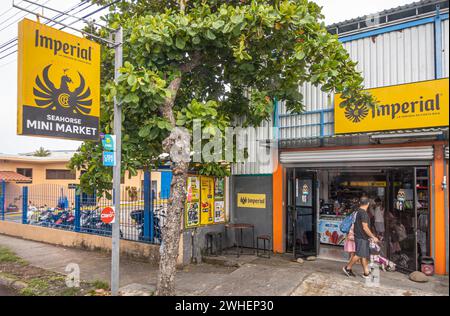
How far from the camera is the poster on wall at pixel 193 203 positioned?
8039mm

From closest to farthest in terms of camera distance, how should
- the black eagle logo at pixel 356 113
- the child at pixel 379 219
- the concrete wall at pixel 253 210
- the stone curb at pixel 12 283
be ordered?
1. the stone curb at pixel 12 283
2. the black eagle logo at pixel 356 113
3. the child at pixel 379 219
4. the concrete wall at pixel 253 210

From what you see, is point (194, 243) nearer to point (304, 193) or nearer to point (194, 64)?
point (304, 193)

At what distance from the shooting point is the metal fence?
852 cm

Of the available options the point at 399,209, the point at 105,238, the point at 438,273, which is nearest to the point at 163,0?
the point at 105,238

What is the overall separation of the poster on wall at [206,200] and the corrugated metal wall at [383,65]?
92.3 inches

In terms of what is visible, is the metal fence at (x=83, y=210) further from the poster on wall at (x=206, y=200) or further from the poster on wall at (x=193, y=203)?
the poster on wall at (x=206, y=200)

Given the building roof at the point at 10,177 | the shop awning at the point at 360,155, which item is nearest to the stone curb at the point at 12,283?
the shop awning at the point at 360,155

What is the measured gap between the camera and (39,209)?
40.8ft

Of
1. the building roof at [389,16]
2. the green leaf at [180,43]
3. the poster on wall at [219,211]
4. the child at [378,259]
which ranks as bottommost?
the child at [378,259]

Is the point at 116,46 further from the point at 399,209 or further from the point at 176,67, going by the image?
the point at 399,209

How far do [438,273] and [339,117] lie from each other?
392cm

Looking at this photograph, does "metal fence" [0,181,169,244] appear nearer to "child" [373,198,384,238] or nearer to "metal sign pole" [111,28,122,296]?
"metal sign pole" [111,28,122,296]

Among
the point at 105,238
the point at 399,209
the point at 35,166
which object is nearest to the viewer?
the point at 399,209
